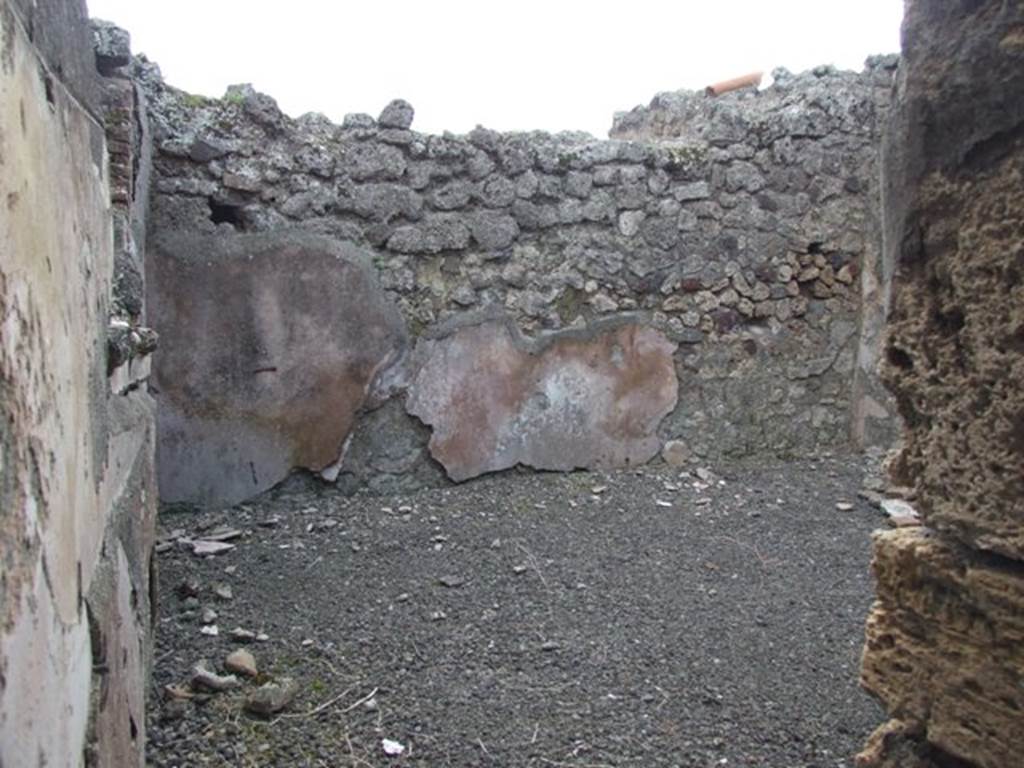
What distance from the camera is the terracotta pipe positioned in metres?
4.71

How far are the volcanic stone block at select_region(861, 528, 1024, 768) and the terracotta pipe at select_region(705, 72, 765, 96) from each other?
13.0 feet

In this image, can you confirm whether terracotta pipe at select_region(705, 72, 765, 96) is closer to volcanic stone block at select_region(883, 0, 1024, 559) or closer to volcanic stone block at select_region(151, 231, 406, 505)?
volcanic stone block at select_region(151, 231, 406, 505)

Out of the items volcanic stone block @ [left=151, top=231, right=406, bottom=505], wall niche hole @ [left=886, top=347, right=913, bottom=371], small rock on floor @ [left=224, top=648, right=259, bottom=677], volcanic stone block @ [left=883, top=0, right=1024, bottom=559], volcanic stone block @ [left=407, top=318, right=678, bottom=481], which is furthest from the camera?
volcanic stone block @ [left=407, top=318, right=678, bottom=481]

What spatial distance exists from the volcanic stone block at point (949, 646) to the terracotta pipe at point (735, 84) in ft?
13.0

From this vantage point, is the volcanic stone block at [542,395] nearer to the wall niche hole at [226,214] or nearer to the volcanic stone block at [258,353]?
the volcanic stone block at [258,353]

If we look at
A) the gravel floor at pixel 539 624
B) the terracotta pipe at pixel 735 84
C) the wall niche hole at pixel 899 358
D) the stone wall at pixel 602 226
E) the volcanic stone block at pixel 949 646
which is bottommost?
the gravel floor at pixel 539 624

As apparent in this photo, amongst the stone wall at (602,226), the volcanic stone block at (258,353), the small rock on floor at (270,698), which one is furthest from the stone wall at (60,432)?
Result: the stone wall at (602,226)

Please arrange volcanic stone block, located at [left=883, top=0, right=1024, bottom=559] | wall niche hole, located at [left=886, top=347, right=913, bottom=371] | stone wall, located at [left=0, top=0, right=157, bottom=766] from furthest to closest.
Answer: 1. wall niche hole, located at [left=886, top=347, right=913, bottom=371]
2. volcanic stone block, located at [left=883, top=0, right=1024, bottom=559]
3. stone wall, located at [left=0, top=0, right=157, bottom=766]

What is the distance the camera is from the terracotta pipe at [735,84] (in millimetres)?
4711

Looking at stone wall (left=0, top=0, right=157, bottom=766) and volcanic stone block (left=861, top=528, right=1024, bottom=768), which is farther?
volcanic stone block (left=861, top=528, right=1024, bottom=768)

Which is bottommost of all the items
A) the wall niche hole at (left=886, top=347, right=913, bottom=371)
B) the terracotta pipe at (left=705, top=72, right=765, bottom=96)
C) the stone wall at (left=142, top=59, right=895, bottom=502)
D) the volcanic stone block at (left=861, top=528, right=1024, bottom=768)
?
the volcanic stone block at (left=861, top=528, right=1024, bottom=768)

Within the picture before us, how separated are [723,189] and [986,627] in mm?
3495

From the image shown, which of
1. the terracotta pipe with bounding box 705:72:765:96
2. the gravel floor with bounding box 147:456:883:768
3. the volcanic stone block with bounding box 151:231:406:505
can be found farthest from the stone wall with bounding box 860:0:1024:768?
the terracotta pipe with bounding box 705:72:765:96

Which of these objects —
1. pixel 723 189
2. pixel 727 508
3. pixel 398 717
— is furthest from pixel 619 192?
pixel 398 717
